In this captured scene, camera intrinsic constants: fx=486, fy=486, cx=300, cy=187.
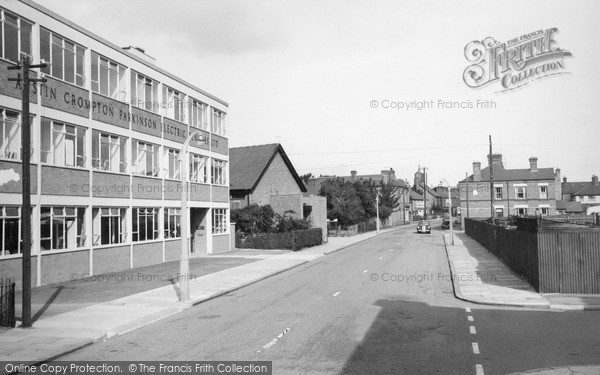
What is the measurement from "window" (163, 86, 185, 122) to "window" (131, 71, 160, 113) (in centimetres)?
114

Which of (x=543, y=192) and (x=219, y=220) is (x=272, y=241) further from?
(x=543, y=192)

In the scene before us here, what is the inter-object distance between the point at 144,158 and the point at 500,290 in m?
19.6

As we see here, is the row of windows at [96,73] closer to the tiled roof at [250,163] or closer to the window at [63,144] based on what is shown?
the window at [63,144]

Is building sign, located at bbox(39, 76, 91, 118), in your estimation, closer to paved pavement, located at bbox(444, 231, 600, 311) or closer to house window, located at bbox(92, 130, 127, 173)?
house window, located at bbox(92, 130, 127, 173)

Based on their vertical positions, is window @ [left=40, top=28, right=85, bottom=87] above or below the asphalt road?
above

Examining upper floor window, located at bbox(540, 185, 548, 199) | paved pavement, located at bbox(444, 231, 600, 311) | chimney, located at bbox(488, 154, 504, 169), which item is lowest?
paved pavement, located at bbox(444, 231, 600, 311)

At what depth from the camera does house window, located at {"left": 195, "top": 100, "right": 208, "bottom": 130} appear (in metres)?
33.0

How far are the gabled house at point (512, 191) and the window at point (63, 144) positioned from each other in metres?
53.6

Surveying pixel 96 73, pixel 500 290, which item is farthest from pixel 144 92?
pixel 500 290


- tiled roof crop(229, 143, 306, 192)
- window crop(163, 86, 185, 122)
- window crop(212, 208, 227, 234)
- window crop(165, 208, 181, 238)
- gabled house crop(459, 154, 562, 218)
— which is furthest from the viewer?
gabled house crop(459, 154, 562, 218)

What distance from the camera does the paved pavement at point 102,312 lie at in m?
10.5

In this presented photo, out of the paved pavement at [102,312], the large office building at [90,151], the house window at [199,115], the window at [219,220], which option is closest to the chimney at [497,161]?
the window at [219,220]

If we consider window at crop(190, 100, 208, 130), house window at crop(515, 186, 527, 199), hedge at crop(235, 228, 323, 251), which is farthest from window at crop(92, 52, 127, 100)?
house window at crop(515, 186, 527, 199)

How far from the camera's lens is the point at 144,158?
90.1ft
